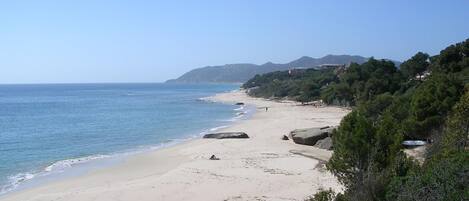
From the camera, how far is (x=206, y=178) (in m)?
27.3

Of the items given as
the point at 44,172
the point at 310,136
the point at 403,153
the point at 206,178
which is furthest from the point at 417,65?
the point at 403,153

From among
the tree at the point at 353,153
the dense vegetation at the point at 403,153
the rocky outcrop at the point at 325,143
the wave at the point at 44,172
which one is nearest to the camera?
the dense vegetation at the point at 403,153

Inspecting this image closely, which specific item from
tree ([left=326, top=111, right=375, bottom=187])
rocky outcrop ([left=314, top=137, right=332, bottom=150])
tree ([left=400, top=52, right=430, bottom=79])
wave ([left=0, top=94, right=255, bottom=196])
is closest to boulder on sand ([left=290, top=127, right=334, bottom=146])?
rocky outcrop ([left=314, top=137, right=332, bottom=150])

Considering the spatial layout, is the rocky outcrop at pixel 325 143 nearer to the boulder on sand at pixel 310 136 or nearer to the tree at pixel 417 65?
the boulder on sand at pixel 310 136

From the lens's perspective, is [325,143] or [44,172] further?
[325,143]

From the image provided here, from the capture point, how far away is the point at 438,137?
2450 cm

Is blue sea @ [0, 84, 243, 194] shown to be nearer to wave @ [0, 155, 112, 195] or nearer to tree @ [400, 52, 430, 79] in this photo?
wave @ [0, 155, 112, 195]

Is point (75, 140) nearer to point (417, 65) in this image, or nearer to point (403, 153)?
point (403, 153)

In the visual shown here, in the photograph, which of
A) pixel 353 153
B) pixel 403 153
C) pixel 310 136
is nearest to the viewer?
pixel 353 153

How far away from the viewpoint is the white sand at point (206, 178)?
2356cm

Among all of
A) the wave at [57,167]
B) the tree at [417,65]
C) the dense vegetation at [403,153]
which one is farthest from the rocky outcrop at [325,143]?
the tree at [417,65]

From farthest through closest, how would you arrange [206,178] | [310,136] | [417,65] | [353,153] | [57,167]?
1. [417,65]
2. [310,136]
3. [57,167]
4. [206,178]
5. [353,153]

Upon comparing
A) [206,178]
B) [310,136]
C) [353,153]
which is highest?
[353,153]

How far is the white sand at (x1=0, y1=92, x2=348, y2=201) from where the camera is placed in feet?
77.3
